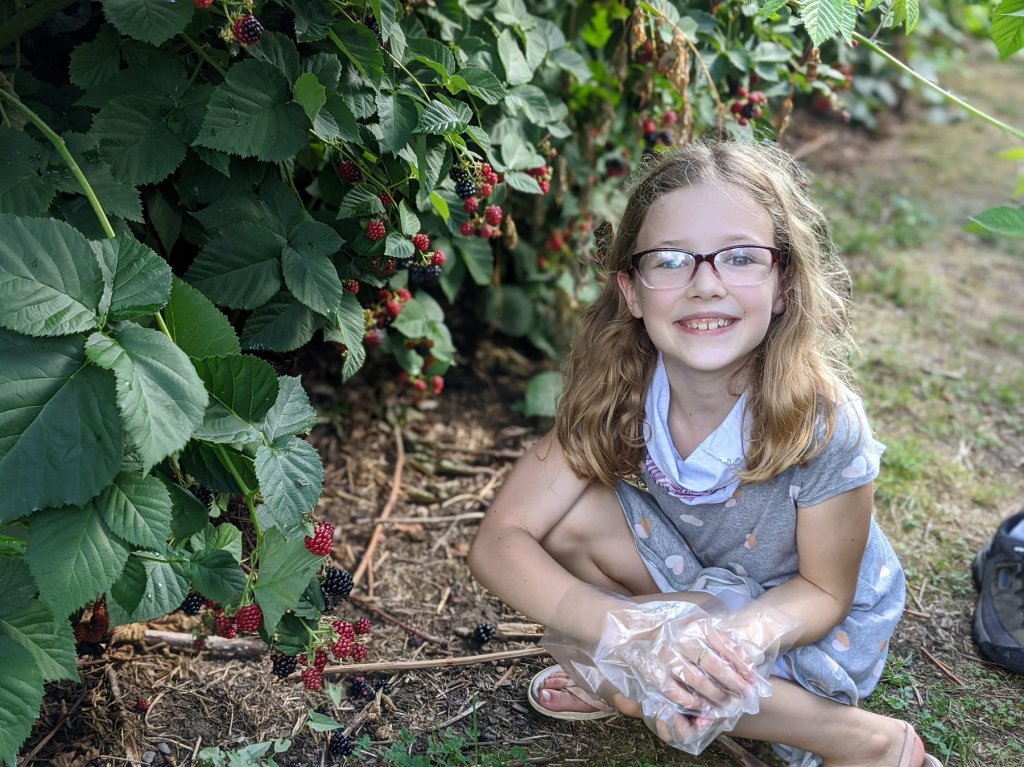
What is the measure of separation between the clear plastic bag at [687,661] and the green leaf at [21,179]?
119cm

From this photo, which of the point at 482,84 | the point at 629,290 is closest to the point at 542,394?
the point at 629,290

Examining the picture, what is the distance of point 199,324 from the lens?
5.26 ft

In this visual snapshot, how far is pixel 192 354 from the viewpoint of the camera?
5.25ft

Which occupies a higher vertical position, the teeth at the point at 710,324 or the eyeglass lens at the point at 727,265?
the eyeglass lens at the point at 727,265

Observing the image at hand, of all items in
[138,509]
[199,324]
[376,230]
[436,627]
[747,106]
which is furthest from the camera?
[747,106]

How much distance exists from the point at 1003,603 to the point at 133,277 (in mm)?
1891

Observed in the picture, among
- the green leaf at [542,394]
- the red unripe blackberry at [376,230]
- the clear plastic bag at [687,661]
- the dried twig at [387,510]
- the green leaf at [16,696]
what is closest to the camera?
the green leaf at [16,696]

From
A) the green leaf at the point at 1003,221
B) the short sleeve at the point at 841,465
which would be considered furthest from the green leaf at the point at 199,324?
the green leaf at the point at 1003,221

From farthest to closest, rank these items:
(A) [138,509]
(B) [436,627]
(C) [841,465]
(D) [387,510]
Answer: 1. (D) [387,510]
2. (B) [436,627]
3. (C) [841,465]
4. (A) [138,509]

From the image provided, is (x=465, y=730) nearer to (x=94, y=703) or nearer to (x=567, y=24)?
(x=94, y=703)

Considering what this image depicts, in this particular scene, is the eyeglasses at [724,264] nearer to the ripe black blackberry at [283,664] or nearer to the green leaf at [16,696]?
the ripe black blackberry at [283,664]

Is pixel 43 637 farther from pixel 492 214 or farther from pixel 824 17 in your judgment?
pixel 824 17

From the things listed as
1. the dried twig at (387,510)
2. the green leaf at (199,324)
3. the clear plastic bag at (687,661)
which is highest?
the green leaf at (199,324)

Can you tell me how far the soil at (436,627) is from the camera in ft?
6.41
